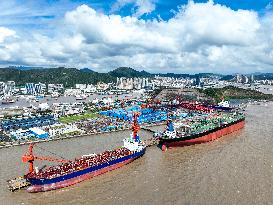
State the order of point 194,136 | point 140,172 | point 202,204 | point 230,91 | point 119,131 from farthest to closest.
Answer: point 230,91
point 119,131
point 194,136
point 140,172
point 202,204

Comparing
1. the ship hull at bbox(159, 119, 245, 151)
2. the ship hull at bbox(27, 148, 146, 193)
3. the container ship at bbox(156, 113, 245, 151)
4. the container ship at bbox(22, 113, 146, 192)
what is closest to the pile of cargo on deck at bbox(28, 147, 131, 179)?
the container ship at bbox(22, 113, 146, 192)

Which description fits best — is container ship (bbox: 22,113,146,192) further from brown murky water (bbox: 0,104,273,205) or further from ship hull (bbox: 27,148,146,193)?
brown murky water (bbox: 0,104,273,205)

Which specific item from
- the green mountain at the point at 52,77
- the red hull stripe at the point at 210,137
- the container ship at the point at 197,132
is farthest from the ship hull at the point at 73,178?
the green mountain at the point at 52,77

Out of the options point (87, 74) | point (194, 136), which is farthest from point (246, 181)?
point (87, 74)

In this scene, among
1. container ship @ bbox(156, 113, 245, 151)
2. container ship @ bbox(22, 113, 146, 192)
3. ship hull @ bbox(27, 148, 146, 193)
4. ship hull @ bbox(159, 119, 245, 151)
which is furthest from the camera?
container ship @ bbox(156, 113, 245, 151)

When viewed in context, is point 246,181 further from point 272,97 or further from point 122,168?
point 272,97

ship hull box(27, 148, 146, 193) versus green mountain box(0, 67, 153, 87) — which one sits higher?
green mountain box(0, 67, 153, 87)

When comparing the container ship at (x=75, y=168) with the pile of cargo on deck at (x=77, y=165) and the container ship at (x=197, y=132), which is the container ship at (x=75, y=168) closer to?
the pile of cargo on deck at (x=77, y=165)
